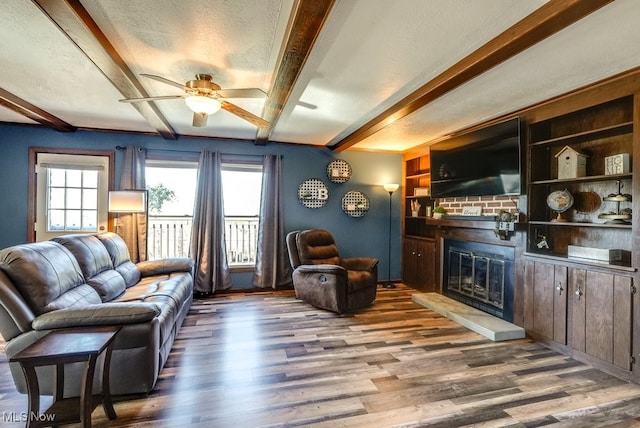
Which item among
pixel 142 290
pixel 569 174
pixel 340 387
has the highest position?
pixel 569 174

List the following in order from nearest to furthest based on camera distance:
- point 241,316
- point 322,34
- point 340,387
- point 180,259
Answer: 1. point 322,34
2. point 340,387
3. point 241,316
4. point 180,259

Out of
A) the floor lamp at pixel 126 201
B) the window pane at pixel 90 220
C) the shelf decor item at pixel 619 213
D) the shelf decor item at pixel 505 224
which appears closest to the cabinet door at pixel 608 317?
the shelf decor item at pixel 619 213

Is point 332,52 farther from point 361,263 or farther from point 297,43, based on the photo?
point 361,263

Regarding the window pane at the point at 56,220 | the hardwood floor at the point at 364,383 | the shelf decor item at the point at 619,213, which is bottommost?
the hardwood floor at the point at 364,383

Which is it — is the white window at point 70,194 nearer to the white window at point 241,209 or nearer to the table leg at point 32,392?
the white window at point 241,209

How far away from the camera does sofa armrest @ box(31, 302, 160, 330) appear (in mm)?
1905

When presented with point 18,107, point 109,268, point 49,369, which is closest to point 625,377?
point 49,369

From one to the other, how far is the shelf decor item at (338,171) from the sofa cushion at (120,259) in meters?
3.08

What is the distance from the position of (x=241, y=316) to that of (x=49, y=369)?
74.3 inches

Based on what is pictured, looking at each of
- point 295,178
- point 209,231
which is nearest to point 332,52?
point 295,178

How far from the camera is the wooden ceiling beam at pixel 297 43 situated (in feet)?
5.22

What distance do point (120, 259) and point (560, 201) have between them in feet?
15.2

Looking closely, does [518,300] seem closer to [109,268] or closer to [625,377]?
[625,377]

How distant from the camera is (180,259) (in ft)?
12.8
